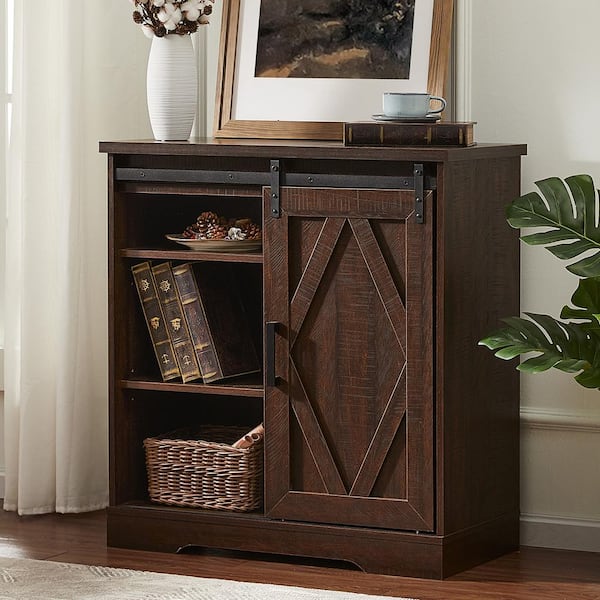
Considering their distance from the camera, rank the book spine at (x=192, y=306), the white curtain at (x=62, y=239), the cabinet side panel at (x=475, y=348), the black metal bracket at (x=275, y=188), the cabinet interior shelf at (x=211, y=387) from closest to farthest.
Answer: the cabinet side panel at (x=475, y=348) < the black metal bracket at (x=275, y=188) < the cabinet interior shelf at (x=211, y=387) < the book spine at (x=192, y=306) < the white curtain at (x=62, y=239)

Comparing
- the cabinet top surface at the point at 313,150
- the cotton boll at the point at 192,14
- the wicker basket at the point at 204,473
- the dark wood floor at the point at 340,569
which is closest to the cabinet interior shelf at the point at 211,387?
the wicker basket at the point at 204,473

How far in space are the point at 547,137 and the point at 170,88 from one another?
0.99 meters

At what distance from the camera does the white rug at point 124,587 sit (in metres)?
3.08

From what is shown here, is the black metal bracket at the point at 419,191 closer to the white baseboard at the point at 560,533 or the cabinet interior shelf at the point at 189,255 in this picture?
the cabinet interior shelf at the point at 189,255

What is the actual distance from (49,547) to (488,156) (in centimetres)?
152

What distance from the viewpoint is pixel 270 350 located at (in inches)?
130

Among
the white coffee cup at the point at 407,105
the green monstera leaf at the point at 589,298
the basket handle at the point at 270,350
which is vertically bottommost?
the basket handle at the point at 270,350

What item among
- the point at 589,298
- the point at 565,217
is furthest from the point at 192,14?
the point at 589,298

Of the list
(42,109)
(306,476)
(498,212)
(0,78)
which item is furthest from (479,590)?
(0,78)

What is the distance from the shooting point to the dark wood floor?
125 inches

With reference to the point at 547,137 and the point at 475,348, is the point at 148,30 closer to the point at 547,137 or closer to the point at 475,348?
the point at 547,137

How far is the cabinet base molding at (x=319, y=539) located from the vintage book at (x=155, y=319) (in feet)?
1.20

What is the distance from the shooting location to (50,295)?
12.7 feet

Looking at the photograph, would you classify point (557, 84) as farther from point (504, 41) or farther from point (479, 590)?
point (479, 590)
